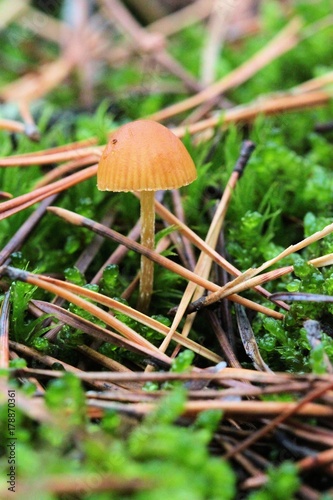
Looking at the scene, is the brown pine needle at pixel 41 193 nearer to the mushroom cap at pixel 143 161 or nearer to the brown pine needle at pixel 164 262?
the brown pine needle at pixel 164 262

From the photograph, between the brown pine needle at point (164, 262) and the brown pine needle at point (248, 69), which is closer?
the brown pine needle at point (164, 262)

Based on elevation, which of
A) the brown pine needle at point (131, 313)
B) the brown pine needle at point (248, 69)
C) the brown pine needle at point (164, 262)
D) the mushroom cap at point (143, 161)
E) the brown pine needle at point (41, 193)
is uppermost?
the brown pine needle at point (248, 69)

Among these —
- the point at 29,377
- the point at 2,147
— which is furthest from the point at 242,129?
the point at 29,377

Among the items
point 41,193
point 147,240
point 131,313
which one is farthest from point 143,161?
point 41,193

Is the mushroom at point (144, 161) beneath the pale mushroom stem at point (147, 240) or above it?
above

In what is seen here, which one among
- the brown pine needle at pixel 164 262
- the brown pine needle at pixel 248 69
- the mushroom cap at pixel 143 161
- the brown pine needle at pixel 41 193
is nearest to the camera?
the mushroom cap at pixel 143 161

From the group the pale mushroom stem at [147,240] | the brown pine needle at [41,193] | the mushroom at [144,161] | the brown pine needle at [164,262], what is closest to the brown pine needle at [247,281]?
the brown pine needle at [164,262]

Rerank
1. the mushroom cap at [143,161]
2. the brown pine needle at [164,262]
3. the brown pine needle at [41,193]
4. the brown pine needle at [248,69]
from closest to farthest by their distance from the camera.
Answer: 1. the mushroom cap at [143,161]
2. the brown pine needle at [164,262]
3. the brown pine needle at [41,193]
4. the brown pine needle at [248,69]

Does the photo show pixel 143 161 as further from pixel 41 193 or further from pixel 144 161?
pixel 41 193
